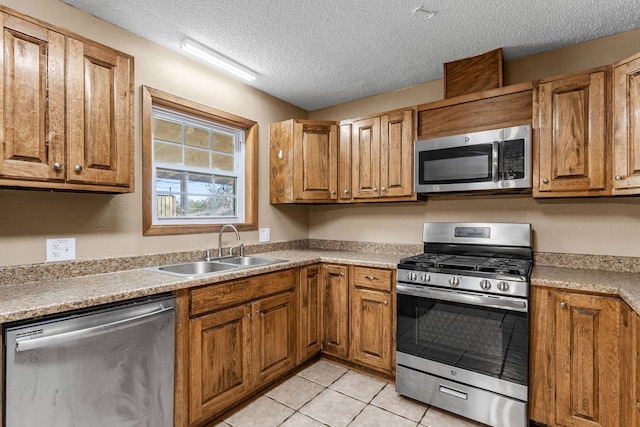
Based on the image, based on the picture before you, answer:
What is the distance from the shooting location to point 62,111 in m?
1.59

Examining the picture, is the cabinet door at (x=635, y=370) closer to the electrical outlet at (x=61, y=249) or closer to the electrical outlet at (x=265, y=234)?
the electrical outlet at (x=265, y=234)

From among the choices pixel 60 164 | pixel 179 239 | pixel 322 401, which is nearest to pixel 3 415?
pixel 60 164

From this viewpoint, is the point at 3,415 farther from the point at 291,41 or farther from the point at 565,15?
the point at 565,15

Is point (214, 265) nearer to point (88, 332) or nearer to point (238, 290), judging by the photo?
point (238, 290)

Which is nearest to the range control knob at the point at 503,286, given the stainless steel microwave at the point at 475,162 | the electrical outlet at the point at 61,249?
the stainless steel microwave at the point at 475,162

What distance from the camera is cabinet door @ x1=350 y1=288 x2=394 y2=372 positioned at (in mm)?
2469

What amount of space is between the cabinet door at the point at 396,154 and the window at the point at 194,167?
1.22m

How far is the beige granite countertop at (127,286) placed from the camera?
133 centimetres

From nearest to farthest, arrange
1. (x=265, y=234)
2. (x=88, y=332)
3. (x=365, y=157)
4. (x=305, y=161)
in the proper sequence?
(x=88, y=332) < (x=365, y=157) < (x=305, y=161) < (x=265, y=234)

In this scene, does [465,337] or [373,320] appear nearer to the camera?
[465,337]

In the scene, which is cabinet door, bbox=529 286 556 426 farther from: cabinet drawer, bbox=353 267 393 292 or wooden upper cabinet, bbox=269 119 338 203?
wooden upper cabinet, bbox=269 119 338 203

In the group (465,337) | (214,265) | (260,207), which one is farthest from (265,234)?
(465,337)

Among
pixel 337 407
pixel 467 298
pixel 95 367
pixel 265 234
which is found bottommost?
pixel 337 407

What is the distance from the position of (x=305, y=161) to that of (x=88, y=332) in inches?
84.1
